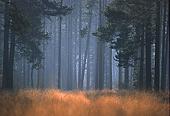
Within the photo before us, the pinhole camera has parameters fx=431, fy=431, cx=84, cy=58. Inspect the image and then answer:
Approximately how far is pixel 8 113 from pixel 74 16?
50095mm

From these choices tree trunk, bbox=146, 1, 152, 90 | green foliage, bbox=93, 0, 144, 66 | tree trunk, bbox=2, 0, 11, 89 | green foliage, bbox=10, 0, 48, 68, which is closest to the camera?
green foliage, bbox=10, 0, 48, 68

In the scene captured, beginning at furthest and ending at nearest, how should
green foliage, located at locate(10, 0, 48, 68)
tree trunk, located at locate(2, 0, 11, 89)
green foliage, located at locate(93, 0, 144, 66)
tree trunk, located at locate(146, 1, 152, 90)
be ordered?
green foliage, located at locate(93, 0, 144, 66), tree trunk, located at locate(146, 1, 152, 90), tree trunk, located at locate(2, 0, 11, 89), green foliage, located at locate(10, 0, 48, 68)

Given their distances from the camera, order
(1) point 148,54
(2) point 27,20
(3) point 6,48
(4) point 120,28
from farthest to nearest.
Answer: (4) point 120,28 → (1) point 148,54 → (3) point 6,48 → (2) point 27,20

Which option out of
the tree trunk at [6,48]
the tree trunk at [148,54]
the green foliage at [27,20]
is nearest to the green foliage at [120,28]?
the tree trunk at [148,54]

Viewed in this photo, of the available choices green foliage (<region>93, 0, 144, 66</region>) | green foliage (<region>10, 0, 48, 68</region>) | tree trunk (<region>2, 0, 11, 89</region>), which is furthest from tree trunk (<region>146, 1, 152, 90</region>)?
tree trunk (<region>2, 0, 11, 89</region>)

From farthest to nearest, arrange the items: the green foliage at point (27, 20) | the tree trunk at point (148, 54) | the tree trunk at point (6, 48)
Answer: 1. the tree trunk at point (148, 54)
2. the tree trunk at point (6, 48)
3. the green foliage at point (27, 20)

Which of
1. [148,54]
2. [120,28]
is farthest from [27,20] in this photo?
[120,28]

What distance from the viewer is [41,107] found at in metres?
12.0

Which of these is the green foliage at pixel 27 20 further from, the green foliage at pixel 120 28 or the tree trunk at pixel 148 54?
the tree trunk at pixel 148 54

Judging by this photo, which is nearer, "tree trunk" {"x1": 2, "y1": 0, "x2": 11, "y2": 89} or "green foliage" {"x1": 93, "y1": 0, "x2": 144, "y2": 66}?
"tree trunk" {"x1": 2, "y1": 0, "x2": 11, "y2": 89}

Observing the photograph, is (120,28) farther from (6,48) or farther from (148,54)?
(6,48)

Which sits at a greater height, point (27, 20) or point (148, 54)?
point (27, 20)

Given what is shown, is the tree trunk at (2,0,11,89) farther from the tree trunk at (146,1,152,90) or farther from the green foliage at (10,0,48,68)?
the tree trunk at (146,1,152,90)

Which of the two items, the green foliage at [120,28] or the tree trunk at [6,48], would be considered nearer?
the tree trunk at [6,48]
